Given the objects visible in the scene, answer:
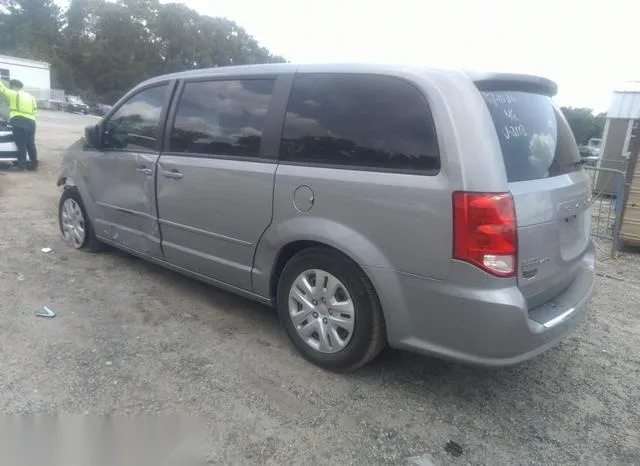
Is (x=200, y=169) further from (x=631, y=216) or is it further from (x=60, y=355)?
(x=631, y=216)

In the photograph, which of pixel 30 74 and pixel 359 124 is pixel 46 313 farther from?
pixel 30 74

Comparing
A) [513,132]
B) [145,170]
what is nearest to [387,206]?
[513,132]

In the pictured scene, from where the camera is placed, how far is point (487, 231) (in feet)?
8.16

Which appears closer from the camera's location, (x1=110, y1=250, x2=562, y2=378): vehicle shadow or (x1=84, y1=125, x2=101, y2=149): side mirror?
(x1=110, y1=250, x2=562, y2=378): vehicle shadow

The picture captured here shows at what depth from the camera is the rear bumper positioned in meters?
2.53

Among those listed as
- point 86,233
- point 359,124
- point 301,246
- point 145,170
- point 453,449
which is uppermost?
point 359,124

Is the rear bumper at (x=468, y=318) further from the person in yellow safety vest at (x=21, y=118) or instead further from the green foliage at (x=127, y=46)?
the green foliage at (x=127, y=46)

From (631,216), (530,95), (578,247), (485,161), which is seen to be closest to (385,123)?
(485,161)

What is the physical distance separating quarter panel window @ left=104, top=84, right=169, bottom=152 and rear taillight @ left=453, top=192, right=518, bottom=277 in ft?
8.69

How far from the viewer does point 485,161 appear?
99.3 inches

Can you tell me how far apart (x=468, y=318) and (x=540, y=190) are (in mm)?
772

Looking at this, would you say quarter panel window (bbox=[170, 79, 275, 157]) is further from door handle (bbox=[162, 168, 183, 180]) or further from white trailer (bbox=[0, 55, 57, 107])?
white trailer (bbox=[0, 55, 57, 107])

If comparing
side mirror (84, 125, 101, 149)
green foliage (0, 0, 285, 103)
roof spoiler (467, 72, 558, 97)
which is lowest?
side mirror (84, 125, 101, 149)

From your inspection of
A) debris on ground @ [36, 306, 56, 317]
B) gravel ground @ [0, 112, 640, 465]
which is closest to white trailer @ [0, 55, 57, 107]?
debris on ground @ [36, 306, 56, 317]
